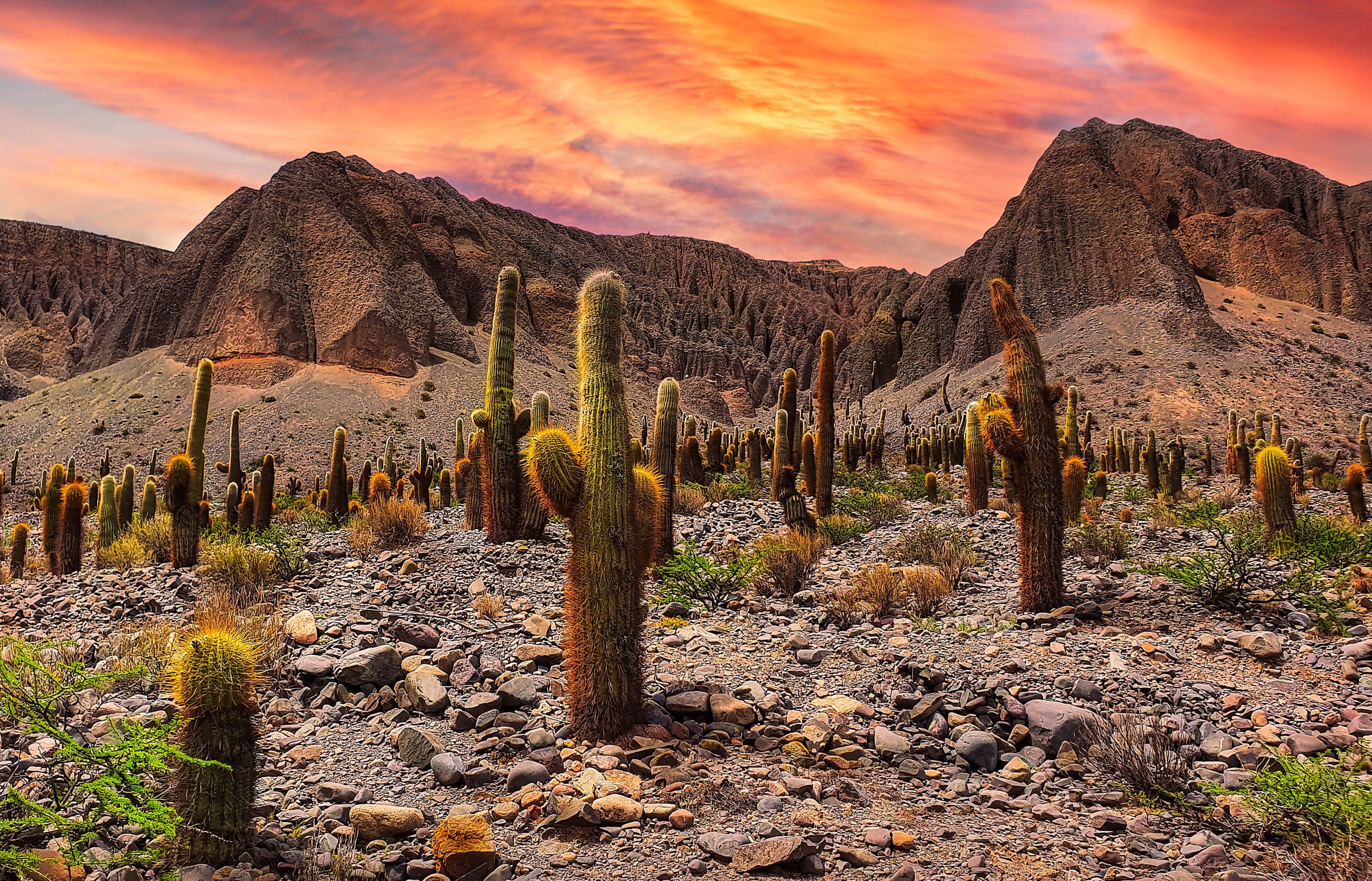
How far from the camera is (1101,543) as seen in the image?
35.3ft

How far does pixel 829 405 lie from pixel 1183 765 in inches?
445

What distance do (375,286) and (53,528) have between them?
165 ft

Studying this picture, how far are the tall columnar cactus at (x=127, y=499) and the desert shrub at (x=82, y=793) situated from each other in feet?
48.6

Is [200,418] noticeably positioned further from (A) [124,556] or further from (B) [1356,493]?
(B) [1356,493]

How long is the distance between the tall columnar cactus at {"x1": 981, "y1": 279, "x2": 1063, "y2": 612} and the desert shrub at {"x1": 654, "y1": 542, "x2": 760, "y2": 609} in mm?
3260

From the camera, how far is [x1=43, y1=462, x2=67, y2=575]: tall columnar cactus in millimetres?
13016

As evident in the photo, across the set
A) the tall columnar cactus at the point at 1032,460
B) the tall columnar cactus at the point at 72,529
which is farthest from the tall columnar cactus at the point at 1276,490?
the tall columnar cactus at the point at 72,529

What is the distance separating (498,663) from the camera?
21.9ft

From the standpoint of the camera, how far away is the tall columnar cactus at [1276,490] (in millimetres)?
11000

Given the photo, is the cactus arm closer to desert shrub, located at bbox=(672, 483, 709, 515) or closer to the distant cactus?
desert shrub, located at bbox=(672, 483, 709, 515)

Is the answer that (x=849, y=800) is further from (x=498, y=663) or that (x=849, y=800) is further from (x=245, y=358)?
(x=245, y=358)

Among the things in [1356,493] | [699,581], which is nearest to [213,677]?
[699,581]

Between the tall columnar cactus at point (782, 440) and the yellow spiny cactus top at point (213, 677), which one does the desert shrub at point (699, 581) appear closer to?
the yellow spiny cactus top at point (213, 677)

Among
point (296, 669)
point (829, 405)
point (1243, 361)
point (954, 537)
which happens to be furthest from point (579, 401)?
point (1243, 361)
